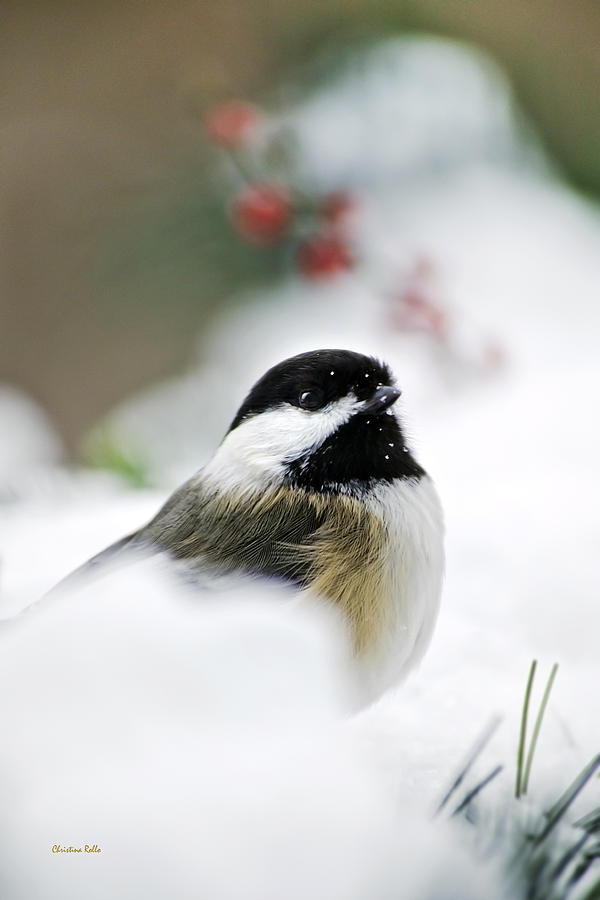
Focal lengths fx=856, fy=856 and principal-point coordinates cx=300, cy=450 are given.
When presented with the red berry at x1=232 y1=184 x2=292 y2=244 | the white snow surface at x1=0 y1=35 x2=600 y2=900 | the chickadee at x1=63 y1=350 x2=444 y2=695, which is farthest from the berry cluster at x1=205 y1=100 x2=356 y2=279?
the chickadee at x1=63 y1=350 x2=444 y2=695

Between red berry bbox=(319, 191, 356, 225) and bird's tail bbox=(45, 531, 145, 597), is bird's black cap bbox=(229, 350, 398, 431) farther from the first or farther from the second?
red berry bbox=(319, 191, 356, 225)

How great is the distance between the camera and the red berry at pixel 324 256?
3.99 feet

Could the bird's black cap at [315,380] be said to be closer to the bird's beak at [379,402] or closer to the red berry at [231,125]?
the bird's beak at [379,402]

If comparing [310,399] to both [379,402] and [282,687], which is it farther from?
[282,687]

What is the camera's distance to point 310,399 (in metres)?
0.62

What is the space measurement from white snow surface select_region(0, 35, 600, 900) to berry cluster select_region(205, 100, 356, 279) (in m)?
0.13

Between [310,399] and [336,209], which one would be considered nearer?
[310,399]

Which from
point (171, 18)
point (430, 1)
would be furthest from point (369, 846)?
point (171, 18)

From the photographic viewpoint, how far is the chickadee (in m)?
0.56

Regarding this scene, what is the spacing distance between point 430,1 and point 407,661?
4.14ft

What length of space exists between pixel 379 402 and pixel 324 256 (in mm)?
637

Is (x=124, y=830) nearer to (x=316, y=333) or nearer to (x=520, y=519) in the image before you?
(x=520, y=519)

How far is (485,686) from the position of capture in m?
0.60

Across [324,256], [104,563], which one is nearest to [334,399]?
[104,563]
